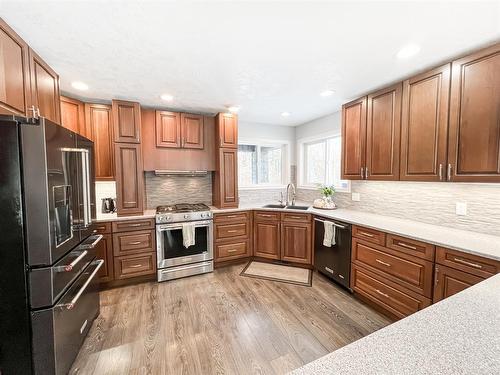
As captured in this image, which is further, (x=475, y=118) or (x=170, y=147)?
(x=170, y=147)

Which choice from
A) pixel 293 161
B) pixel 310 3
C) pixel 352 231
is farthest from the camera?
pixel 293 161

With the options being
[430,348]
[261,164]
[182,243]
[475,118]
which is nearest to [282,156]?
[261,164]

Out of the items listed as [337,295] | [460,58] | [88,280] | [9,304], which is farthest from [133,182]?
[460,58]

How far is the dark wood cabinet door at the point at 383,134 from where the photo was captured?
2305 mm

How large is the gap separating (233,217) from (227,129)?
4.57 feet

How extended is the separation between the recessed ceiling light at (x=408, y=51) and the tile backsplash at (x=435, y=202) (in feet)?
4.28

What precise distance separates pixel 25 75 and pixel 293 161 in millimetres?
3833

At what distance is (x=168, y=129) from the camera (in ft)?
10.6

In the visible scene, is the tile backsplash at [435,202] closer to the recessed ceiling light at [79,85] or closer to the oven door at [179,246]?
the oven door at [179,246]

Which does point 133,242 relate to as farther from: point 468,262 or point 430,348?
point 468,262

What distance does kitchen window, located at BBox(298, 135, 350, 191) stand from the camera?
3621mm

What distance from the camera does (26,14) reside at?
134 centimetres

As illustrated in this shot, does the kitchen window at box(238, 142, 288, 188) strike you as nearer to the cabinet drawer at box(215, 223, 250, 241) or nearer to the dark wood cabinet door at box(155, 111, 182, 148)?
the cabinet drawer at box(215, 223, 250, 241)

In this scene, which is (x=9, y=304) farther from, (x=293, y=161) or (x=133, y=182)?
(x=293, y=161)
